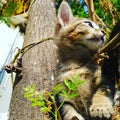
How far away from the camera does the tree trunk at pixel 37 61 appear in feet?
9.74

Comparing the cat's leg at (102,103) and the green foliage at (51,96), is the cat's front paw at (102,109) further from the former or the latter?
the green foliage at (51,96)

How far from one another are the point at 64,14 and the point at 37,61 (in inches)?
23.2

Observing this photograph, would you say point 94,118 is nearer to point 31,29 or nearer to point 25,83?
point 25,83

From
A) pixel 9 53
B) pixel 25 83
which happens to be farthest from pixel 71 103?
pixel 9 53

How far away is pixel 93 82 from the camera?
2973 millimetres

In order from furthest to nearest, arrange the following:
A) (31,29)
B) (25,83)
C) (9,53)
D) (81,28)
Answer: (9,53) < (31,29) < (81,28) < (25,83)

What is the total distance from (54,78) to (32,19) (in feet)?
3.37

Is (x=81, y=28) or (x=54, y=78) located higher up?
(x=81, y=28)

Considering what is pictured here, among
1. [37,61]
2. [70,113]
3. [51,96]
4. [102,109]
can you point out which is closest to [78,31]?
[37,61]

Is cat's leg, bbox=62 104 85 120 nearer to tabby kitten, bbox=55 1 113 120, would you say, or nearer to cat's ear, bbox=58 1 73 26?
tabby kitten, bbox=55 1 113 120

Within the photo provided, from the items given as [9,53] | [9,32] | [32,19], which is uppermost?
[9,32]

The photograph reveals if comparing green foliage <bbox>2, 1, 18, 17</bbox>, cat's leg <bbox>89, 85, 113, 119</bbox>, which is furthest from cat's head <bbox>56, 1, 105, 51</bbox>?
green foliage <bbox>2, 1, 18, 17</bbox>

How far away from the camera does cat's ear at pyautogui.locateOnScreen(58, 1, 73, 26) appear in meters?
3.62

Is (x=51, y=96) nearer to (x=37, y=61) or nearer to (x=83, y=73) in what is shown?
(x=83, y=73)
